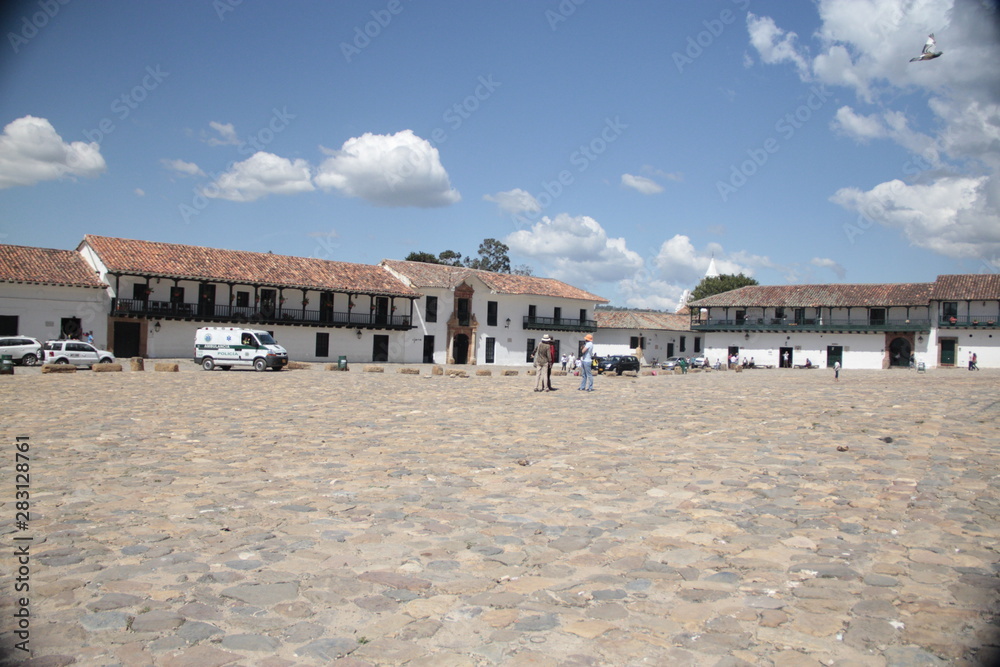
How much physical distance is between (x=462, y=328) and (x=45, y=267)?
24750 millimetres

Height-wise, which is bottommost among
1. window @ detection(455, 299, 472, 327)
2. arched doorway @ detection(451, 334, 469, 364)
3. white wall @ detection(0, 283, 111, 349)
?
arched doorway @ detection(451, 334, 469, 364)

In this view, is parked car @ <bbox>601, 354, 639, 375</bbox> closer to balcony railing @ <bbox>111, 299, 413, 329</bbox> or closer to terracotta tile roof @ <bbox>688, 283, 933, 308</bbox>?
balcony railing @ <bbox>111, 299, 413, 329</bbox>

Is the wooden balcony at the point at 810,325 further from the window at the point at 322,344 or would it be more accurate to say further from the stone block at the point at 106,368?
the stone block at the point at 106,368

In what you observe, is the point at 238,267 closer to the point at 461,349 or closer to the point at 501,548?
the point at 461,349

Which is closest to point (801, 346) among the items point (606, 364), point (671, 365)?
point (671, 365)

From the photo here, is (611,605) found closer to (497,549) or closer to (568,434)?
(497,549)

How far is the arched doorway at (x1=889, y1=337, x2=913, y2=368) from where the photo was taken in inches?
2110

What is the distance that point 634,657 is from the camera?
121 inches

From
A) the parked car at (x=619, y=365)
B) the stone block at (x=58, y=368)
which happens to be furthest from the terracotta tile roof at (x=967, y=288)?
the stone block at (x=58, y=368)

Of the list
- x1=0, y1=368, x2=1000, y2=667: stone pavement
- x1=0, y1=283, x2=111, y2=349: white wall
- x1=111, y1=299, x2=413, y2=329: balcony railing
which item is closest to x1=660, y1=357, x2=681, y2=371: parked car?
x1=111, y1=299, x2=413, y2=329: balcony railing

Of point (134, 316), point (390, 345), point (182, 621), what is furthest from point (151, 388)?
point (390, 345)

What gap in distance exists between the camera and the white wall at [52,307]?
104 ft

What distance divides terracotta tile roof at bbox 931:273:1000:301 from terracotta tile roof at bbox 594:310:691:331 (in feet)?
65.8

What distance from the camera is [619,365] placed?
110 ft
